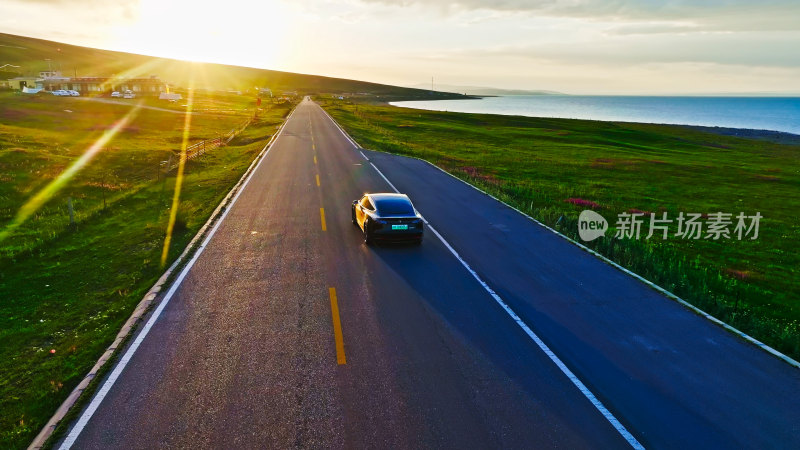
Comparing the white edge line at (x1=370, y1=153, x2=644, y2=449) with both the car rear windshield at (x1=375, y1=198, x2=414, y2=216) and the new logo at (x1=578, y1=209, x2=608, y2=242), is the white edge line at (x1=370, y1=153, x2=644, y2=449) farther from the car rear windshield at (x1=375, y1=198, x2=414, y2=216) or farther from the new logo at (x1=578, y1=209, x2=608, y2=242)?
the new logo at (x1=578, y1=209, x2=608, y2=242)

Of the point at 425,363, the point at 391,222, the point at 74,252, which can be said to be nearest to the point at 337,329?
the point at 425,363

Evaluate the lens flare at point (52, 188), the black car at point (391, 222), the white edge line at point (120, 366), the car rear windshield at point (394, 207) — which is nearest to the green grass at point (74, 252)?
the lens flare at point (52, 188)

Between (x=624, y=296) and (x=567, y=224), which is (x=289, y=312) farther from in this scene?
(x=567, y=224)

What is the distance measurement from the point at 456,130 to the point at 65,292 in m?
68.9

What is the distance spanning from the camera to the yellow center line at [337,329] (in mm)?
8531

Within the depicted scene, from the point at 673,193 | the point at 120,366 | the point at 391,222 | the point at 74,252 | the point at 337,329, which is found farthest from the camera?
the point at 673,193

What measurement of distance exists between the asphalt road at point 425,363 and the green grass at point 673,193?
8.64ft

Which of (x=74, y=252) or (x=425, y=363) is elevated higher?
(x=425, y=363)

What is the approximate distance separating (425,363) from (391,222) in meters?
6.92

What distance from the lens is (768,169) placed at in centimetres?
4994

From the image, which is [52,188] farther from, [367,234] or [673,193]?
[673,193]

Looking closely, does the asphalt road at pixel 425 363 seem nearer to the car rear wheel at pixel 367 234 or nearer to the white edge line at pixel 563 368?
the white edge line at pixel 563 368

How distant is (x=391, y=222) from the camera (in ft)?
48.5

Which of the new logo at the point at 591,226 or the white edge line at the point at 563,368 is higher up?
the new logo at the point at 591,226
